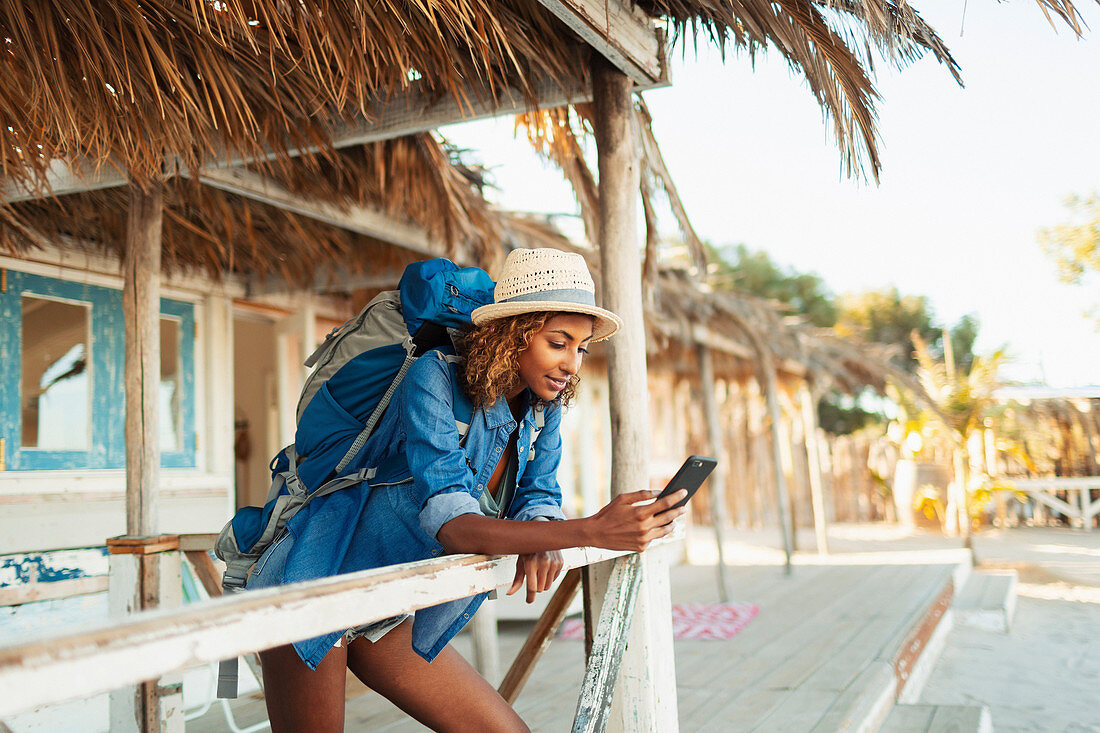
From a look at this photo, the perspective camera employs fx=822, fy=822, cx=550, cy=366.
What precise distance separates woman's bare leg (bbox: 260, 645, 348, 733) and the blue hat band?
2.66 feet

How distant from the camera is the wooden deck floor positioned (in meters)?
3.78

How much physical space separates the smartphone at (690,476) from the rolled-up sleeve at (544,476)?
1.11 feet

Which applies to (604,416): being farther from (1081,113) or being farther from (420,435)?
(1081,113)

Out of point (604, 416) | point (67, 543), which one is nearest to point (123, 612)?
point (67, 543)

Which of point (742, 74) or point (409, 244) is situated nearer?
point (742, 74)

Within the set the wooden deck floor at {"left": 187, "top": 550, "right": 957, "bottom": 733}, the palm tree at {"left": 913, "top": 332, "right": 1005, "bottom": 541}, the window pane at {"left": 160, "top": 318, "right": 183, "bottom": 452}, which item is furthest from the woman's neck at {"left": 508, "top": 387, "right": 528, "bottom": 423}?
the palm tree at {"left": 913, "top": 332, "right": 1005, "bottom": 541}

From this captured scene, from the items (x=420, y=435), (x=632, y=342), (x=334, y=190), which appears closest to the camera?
Result: (x=420, y=435)

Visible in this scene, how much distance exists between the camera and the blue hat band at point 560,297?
5.74ft

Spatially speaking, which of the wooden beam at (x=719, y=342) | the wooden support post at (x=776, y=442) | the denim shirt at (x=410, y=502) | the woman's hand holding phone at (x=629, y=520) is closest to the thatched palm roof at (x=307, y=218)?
the denim shirt at (x=410, y=502)

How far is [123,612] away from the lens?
297cm

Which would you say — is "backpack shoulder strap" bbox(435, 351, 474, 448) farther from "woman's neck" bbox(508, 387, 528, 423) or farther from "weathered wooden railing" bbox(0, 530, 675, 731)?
"weathered wooden railing" bbox(0, 530, 675, 731)

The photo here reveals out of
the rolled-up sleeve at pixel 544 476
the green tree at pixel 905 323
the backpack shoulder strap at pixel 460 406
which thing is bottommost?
the rolled-up sleeve at pixel 544 476

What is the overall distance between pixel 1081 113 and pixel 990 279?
7.63m

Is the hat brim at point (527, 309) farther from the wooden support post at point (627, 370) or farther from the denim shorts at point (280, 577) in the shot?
the wooden support post at point (627, 370)
